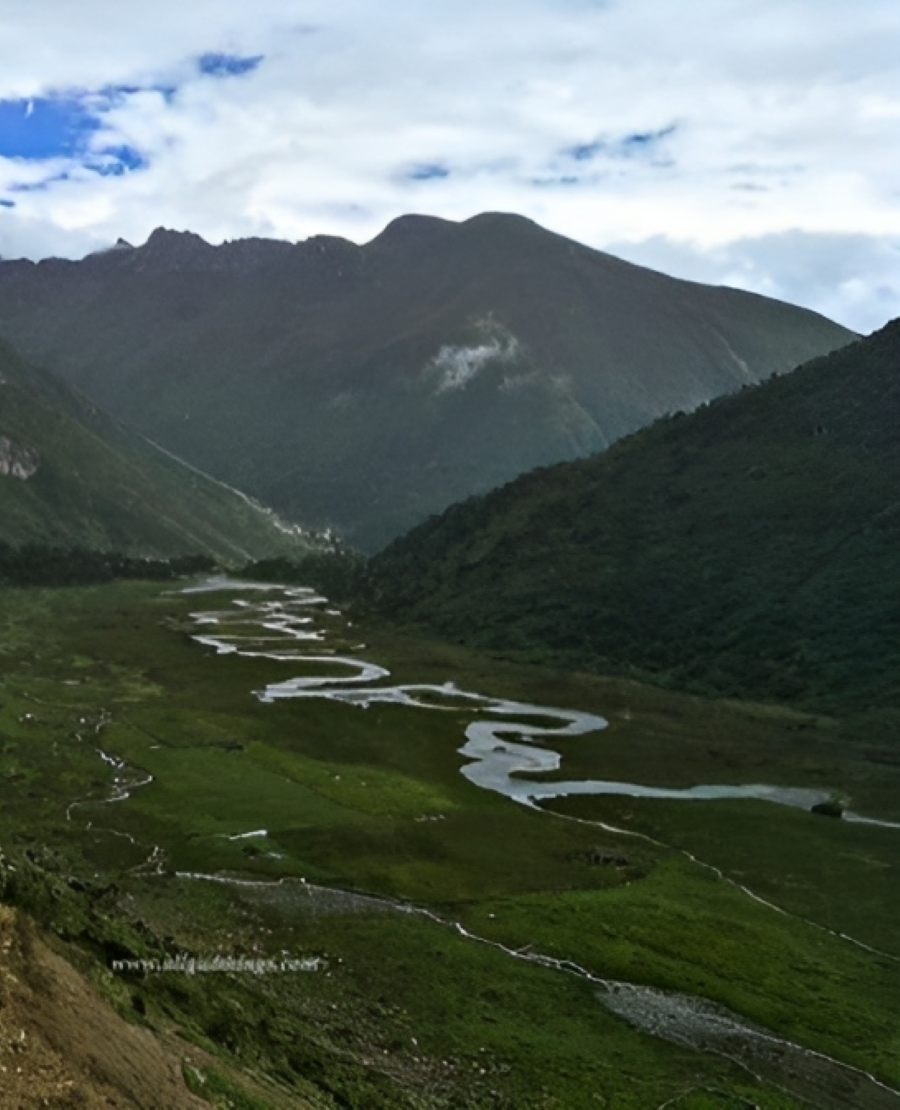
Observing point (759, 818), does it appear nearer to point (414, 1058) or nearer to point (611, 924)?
point (611, 924)

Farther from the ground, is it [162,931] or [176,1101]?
[176,1101]

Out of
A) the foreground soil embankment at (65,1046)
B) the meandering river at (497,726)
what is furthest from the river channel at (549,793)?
the foreground soil embankment at (65,1046)

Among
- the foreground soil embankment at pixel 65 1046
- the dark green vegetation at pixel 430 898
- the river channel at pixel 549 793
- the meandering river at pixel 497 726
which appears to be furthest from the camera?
the meandering river at pixel 497 726

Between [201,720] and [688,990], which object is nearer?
[688,990]

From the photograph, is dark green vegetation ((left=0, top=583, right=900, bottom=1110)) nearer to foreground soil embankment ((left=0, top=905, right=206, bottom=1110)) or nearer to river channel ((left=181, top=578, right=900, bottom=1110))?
river channel ((left=181, top=578, right=900, bottom=1110))

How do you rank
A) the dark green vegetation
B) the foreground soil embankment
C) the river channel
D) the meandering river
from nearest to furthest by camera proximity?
the foreground soil embankment < the dark green vegetation < the river channel < the meandering river

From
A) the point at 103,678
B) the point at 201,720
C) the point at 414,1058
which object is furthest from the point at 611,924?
the point at 103,678

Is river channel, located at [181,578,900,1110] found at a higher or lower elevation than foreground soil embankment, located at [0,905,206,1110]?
lower

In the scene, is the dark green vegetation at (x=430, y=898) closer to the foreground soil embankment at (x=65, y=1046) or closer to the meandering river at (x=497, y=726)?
the foreground soil embankment at (x=65, y=1046)

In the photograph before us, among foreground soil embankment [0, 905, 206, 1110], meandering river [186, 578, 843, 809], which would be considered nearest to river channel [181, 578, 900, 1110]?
meandering river [186, 578, 843, 809]
